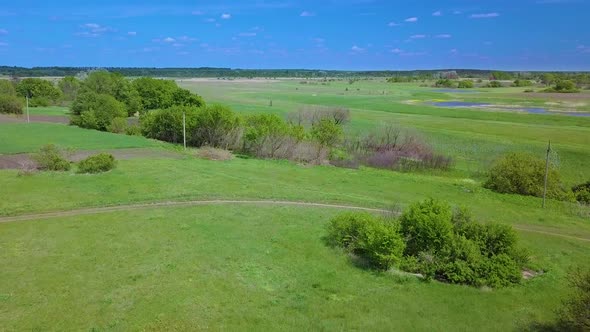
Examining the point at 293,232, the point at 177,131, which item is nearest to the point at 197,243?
the point at 293,232

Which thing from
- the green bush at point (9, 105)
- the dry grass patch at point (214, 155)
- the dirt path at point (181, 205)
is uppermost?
the green bush at point (9, 105)

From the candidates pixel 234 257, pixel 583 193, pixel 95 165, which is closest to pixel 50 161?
pixel 95 165

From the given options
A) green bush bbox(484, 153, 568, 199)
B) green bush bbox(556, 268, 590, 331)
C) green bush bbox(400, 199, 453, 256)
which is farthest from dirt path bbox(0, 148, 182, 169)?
green bush bbox(556, 268, 590, 331)

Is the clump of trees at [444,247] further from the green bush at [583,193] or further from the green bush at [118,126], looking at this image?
the green bush at [118,126]

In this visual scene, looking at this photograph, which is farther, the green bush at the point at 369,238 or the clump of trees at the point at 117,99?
the clump of trees at the point at 117,99

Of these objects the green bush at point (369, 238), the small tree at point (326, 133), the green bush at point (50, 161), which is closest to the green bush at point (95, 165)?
the green bush at point (50, 161)

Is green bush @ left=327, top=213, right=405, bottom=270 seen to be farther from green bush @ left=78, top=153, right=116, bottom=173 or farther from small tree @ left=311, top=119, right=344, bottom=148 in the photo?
small tree @ left=311, top=119, right=344, bottom=148

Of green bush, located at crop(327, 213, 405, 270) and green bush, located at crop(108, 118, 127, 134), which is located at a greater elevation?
green bush, located at crop(108, 118, 127, 134)
